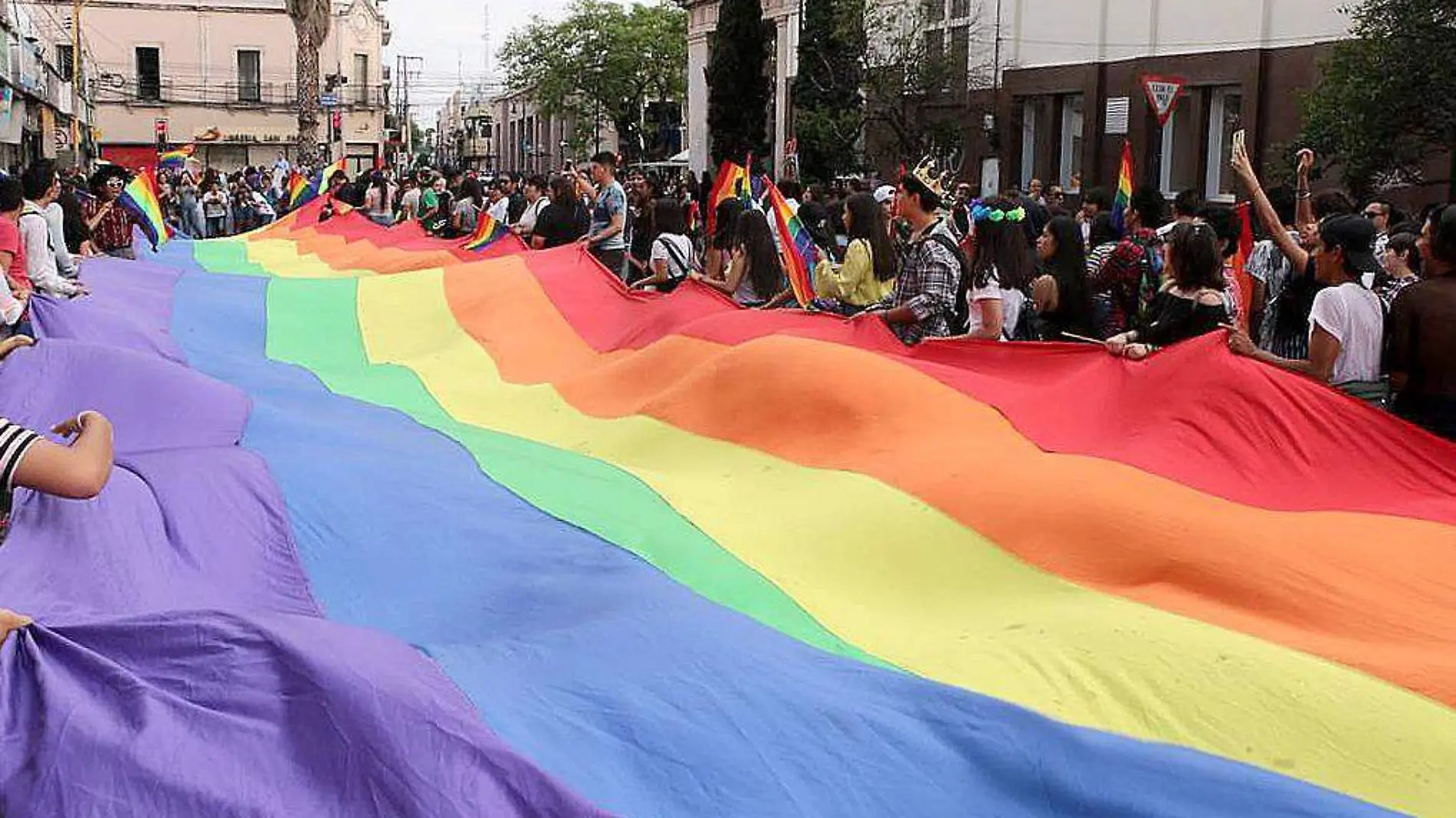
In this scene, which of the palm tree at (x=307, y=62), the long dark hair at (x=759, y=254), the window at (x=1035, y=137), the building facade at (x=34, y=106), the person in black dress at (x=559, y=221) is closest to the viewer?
the long dark hair at (x=759, y=254)

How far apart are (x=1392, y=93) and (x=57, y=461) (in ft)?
48.9

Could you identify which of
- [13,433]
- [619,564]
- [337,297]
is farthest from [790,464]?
[337,297]

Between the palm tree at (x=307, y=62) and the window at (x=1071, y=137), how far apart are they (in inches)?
610

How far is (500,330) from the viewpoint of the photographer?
8.80 meters

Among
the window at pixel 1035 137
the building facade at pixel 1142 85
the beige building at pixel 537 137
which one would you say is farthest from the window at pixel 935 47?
the beige building at pixel 537 137

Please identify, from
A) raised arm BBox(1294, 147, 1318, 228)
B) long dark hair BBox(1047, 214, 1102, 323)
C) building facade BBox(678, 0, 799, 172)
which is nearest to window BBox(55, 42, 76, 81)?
building facade BBox(678, 0, 799, 172)

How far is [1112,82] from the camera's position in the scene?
25.2m

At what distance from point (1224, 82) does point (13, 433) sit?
847 inches

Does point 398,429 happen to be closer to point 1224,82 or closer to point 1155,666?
point 1155,666

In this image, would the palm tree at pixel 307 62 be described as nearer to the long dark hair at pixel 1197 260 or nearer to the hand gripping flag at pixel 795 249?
the hand gripping flag at pixel 795 249

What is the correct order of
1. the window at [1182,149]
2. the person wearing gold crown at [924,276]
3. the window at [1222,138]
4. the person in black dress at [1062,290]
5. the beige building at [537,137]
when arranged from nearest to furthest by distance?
Result: the person wearing gold crown at [924,276] < the person in black dress at [1062,290] < the window at [1222,138] < the window at [1182,149] < the beige building at [537,137]

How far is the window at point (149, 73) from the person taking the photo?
205 feet

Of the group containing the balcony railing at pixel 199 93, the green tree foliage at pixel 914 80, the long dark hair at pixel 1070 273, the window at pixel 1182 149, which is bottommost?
the long dark hair at pixel 1070 273

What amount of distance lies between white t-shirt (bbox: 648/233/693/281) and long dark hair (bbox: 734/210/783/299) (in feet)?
3.31
